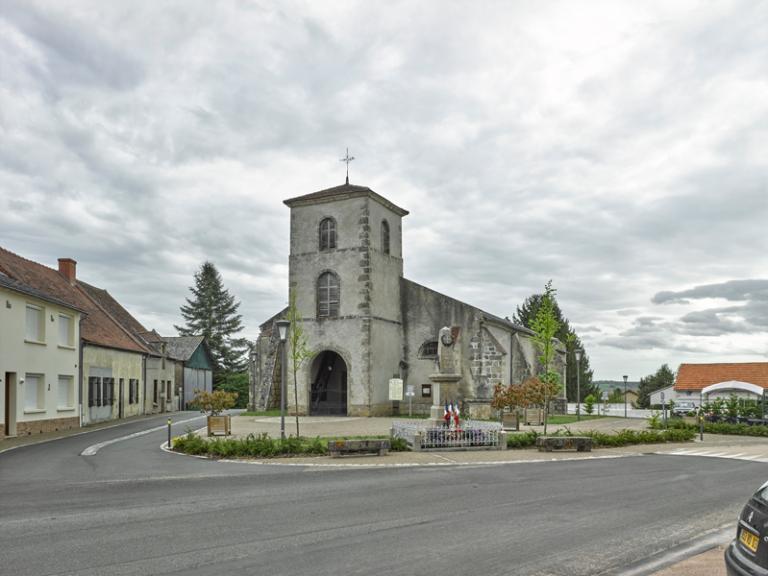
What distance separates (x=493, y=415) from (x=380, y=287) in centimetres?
932

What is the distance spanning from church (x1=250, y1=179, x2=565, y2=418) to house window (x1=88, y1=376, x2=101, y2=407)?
8.72 meters

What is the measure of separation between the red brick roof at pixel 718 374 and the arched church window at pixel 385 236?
36.3 meters

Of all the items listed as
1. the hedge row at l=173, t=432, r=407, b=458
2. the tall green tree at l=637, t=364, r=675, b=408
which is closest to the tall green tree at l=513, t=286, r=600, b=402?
the tall green tree at l=637, t=364, r=675, b=408

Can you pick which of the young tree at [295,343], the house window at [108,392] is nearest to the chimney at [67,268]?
the house window at [108,392]

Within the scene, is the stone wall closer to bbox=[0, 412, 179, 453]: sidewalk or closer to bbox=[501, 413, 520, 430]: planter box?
bbox=[0, 412, 179, 453]: sidewalk

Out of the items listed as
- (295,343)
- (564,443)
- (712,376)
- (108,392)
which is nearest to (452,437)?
(564,443)

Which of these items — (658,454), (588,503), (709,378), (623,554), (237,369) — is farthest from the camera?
(237,369)

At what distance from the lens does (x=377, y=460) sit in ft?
58.1

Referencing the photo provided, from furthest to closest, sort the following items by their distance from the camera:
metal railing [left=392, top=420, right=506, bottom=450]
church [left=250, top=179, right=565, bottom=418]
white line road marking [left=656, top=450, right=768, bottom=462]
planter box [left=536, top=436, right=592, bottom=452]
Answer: church [left=250, top=179, right=565, bottom=418]
planter box [left=536, top=436, right=592, bottom=452]
metal railing [left=392, top=420, right=506, bottom=450]
white line road marking [left=656, top=450, right=768, bottom=462]

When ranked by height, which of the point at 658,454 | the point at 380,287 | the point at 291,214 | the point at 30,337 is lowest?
the point at 658,454

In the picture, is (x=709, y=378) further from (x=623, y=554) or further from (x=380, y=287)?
(x=623, y=554)

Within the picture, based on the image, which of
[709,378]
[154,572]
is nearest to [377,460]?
[154,572]

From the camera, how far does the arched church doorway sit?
38625mm

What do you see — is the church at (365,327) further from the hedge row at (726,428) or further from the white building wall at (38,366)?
the white building wall at (38,366)
